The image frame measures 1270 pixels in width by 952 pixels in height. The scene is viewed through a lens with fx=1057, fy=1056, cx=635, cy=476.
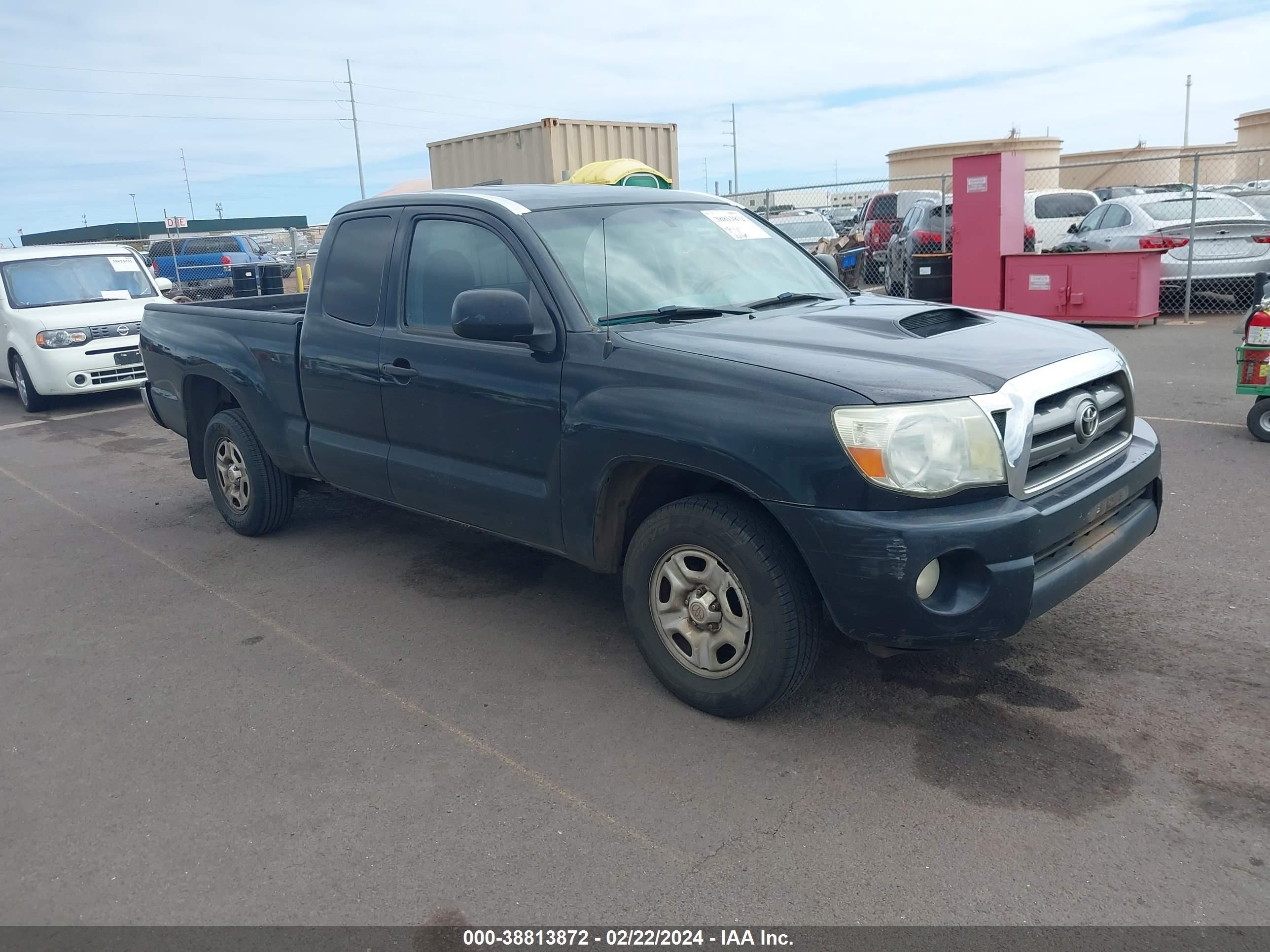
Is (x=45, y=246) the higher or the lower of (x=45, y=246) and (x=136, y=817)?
the higher

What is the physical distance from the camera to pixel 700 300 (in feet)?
14.4

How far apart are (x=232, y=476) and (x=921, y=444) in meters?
4.53

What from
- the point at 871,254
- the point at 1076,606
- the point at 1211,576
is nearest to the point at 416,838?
the point at 1076,606

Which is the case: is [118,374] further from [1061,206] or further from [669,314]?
[1061,206]

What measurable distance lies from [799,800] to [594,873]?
714mm

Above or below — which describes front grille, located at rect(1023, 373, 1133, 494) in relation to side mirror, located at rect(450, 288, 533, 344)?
below

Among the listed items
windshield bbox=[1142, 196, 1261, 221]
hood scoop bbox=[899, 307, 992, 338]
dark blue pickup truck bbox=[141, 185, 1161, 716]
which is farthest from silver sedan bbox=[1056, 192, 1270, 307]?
dark blue pickup truck bbox=[141, 185, 1161, 716]

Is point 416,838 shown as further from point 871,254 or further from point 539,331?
point 871,254

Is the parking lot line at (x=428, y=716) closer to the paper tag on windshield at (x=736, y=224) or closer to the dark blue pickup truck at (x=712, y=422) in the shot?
the dark blue pickup truck at (x=712, y=422)

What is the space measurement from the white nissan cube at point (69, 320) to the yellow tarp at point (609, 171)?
6.01 metres

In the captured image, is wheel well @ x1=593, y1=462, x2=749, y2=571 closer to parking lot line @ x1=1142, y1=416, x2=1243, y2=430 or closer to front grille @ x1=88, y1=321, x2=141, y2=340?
parking lot line @ x1=1142, y1=416, x2=1243, y2=430

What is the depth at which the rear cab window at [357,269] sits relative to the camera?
16.4ft

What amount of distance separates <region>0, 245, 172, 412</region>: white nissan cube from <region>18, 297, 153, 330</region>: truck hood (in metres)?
0.01

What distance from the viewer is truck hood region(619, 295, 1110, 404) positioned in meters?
3.38
